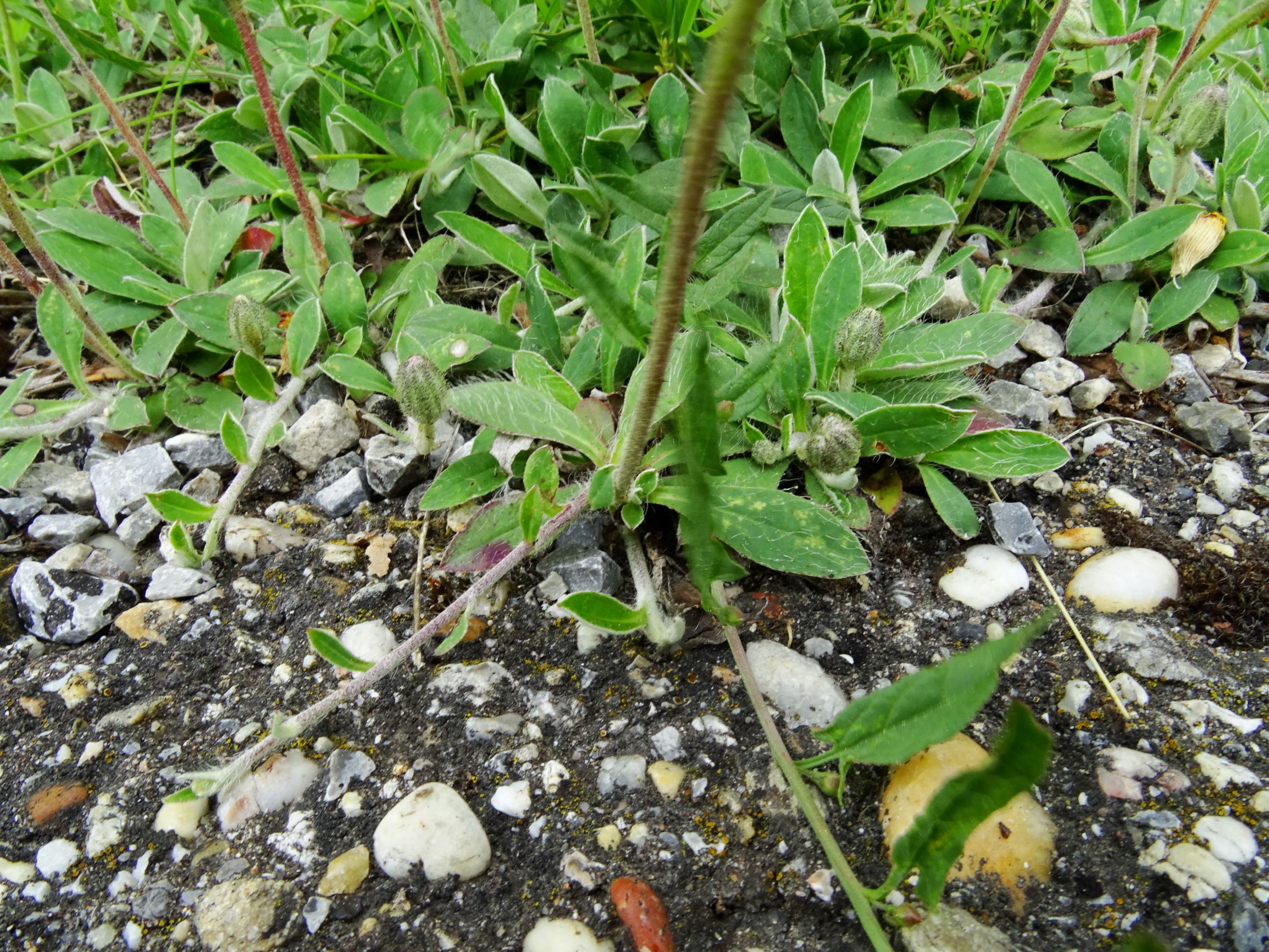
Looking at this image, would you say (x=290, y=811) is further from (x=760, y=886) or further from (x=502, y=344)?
(x=502, y=344)

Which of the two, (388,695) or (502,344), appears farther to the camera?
(502,344)

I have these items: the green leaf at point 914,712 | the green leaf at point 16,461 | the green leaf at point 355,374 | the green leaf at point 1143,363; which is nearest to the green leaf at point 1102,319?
the green leaf at point 1143,363

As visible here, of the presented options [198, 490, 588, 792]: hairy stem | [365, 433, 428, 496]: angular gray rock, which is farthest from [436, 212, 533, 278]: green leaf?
[198, 490, 588, 792]: hairy stem

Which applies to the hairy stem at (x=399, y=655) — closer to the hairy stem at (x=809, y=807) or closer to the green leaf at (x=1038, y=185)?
the hairy stem at (x=809, y=807)

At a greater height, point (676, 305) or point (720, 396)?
point (676, 305)

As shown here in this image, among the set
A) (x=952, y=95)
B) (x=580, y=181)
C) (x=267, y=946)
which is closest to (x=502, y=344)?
(x=580, y=181)

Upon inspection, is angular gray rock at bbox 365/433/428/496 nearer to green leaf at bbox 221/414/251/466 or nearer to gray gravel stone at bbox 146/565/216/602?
green leaf at bbox 221/414/251/466
